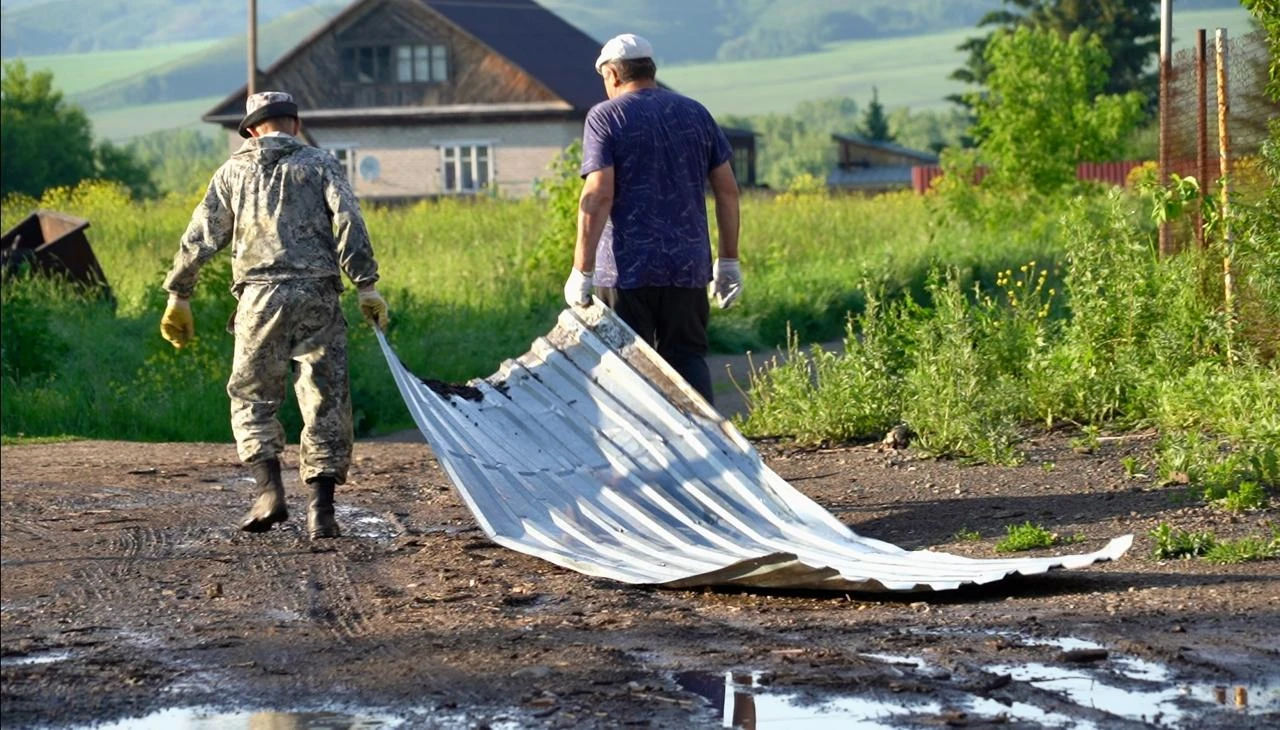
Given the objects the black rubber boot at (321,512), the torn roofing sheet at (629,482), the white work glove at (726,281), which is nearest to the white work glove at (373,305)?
the torn roofing sheet at (629,482)

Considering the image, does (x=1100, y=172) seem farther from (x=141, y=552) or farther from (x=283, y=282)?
(x=141, y=552)

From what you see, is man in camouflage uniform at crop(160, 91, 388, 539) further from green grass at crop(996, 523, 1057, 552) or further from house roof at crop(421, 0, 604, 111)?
house roof at crop(421, 0, 604, 111)

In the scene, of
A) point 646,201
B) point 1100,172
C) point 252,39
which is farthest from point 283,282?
point 1100,172

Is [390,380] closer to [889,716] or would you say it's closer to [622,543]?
[622,543]

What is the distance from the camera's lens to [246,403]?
7.89m

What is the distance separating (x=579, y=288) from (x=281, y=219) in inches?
49.0

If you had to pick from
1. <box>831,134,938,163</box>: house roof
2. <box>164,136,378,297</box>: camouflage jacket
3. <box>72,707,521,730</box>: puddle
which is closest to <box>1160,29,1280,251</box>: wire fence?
<box>164,136,378,297</box>: camouflage jacket

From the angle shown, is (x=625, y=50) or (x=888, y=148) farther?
(x=888, y=148)

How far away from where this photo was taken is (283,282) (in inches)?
306

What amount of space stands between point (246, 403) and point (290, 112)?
3.91ft

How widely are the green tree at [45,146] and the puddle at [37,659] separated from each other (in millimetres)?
46504

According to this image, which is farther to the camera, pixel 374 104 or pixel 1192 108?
pixel 374 104

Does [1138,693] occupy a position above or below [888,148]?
below

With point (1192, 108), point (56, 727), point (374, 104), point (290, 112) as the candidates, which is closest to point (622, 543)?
point (290, 112)
